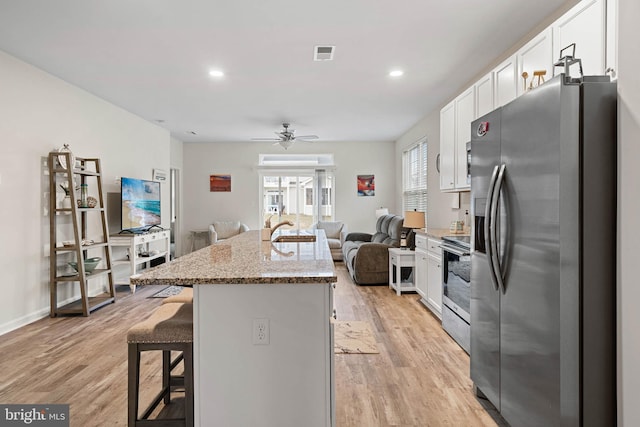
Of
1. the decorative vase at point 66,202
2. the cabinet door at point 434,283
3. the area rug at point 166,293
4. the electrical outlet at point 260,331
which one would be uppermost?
the decorative vase at point 66,202

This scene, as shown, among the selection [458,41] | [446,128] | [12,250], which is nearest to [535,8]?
[458,41]

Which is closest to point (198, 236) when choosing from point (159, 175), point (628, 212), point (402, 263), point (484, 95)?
point (159, 175)

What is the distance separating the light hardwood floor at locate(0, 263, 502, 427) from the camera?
7.30 feet

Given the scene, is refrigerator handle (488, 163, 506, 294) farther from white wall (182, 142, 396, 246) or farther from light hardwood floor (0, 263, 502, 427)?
white wall (182, 142, 396, 246)

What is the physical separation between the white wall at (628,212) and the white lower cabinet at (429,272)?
2.36 metres

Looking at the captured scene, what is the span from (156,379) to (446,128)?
3.78m

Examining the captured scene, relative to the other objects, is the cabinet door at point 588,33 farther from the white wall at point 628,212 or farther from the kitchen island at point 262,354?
the kitchen island at point 262,354

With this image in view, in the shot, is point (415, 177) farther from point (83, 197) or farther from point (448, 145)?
point (83, 197)

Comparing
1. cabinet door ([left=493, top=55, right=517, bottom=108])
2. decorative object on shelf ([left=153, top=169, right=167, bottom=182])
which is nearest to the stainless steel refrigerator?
cabinet door ([left=493, top=55, right=517, bottom=108])

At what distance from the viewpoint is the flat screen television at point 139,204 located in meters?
5.55

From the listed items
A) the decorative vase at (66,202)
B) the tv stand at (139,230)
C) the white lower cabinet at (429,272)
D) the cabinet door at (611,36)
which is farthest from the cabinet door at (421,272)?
the decorative vase at (66,202)

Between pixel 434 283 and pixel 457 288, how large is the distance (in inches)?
37.2

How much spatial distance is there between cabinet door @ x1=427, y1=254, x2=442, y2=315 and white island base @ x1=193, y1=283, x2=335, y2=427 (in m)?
2.48

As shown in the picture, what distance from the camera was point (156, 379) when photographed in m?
2.66
